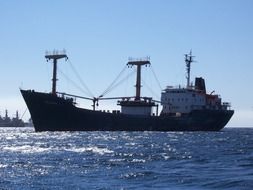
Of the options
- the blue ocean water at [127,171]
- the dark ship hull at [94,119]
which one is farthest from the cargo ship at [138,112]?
the blue ocean water at [127,171]

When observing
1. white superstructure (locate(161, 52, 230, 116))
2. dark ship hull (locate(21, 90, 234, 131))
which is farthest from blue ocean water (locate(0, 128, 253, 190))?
white superstructure (locate(161, 52, 230, 116))

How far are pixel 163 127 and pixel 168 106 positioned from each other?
10050 mm

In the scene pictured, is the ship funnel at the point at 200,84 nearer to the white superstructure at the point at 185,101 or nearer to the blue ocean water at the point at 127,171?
the white superstructure at the point at 185,101

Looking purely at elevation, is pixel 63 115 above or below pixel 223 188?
above

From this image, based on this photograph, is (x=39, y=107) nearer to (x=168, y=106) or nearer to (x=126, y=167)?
(x=168, y=106)

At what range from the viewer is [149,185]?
999 inches

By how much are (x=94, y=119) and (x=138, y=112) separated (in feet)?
45.0

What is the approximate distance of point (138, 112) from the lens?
368 ft

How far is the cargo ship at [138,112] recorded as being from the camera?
96688 mm

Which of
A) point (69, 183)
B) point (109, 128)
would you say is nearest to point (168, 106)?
point (109, 128)

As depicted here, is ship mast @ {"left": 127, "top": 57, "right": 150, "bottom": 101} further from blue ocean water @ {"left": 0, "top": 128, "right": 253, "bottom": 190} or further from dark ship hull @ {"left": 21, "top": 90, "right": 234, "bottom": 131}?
blue ocean water @ {"left": 0, "top": 128, "right": 253, "bottom": 190}

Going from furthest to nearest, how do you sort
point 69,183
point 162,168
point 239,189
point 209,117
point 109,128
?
point 209,117 < point 109,128 < point 162,168 < point 69,183 < point 239,189

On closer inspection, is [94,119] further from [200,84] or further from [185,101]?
[200,84]

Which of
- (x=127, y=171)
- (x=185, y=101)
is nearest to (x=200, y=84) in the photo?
(x=185, y=101)
